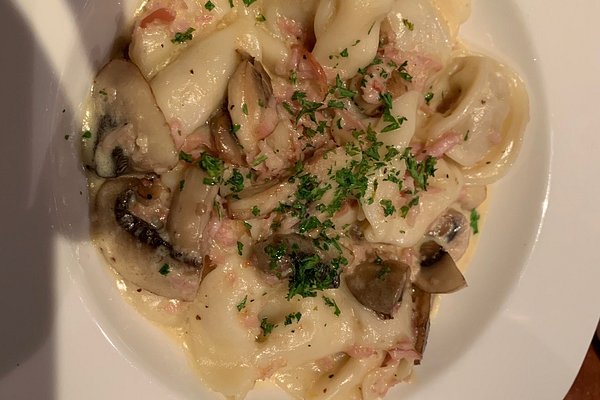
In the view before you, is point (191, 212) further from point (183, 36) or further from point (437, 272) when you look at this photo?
point (437, 272)

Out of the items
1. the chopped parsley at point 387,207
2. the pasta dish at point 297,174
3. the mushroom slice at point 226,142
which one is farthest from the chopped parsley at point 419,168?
the mushroom slice at point 226,142

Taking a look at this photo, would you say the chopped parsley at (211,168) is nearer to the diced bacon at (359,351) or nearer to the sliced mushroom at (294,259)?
the sliced mushroom at (294,259)

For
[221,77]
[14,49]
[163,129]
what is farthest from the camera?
[221,77]

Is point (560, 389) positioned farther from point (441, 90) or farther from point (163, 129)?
point (163, 129)

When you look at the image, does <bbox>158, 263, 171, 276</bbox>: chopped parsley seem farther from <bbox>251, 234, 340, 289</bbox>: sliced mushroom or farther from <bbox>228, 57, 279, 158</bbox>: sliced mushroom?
<bbox>228, 57, 279, 158</bbox>: sliced mushroom

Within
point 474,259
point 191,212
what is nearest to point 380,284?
point 474,259

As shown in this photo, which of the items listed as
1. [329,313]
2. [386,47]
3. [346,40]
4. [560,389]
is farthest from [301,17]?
[560,389]
